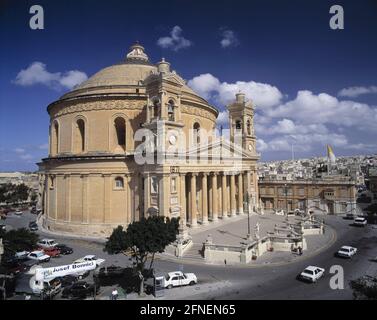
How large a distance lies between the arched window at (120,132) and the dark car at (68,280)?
55.8 ft

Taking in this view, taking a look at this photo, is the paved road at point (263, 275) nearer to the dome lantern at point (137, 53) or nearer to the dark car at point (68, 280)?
the dark car at point (68, 280)

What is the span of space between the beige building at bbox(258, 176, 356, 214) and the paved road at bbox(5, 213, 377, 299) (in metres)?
16.2

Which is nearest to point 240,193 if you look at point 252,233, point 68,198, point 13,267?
point 252,233

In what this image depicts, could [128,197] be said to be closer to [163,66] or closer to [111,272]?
[111,272]

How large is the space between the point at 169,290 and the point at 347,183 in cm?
3729

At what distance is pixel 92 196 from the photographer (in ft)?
110

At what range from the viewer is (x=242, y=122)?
42.2 meters

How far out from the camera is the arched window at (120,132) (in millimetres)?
34625

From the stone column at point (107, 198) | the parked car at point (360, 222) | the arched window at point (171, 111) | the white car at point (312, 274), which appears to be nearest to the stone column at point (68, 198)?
the stone column at point (107, 198)

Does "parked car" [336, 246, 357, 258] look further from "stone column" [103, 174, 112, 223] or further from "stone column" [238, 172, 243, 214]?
"stone column" [103, 174, 112, 223]

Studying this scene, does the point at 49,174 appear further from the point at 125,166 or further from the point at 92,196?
the point at 125,166

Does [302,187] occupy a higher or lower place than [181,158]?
lower

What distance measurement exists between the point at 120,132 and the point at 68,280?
Answer: 19082 millimetres
